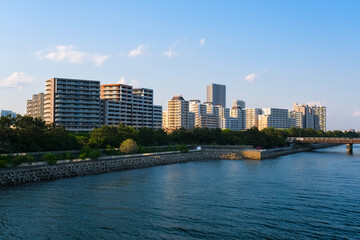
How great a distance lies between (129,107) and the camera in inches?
6467

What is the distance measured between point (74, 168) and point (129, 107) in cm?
10948

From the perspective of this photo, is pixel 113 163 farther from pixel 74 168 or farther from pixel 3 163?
pixel 3 163

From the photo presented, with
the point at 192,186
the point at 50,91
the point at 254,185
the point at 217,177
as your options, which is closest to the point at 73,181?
the point at 192,186

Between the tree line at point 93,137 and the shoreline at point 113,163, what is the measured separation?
8.90 meters

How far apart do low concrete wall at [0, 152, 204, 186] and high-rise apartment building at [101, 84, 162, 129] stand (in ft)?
249

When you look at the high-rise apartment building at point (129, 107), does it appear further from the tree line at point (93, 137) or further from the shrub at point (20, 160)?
the shrub at point (20, 160)

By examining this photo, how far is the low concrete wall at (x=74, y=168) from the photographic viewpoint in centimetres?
4635

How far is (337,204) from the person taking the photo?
36.2m

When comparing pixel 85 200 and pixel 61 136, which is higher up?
pixel 61 136

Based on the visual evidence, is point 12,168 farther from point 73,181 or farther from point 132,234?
point 132,234

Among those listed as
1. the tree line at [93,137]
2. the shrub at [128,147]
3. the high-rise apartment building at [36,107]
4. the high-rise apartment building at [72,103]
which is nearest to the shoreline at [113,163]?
the shrub at [128,147]

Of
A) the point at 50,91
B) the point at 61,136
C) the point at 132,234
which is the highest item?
the point at 50,91

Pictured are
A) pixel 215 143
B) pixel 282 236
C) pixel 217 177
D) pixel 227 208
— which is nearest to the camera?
pixel 282 236

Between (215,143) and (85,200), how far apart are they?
263ft
